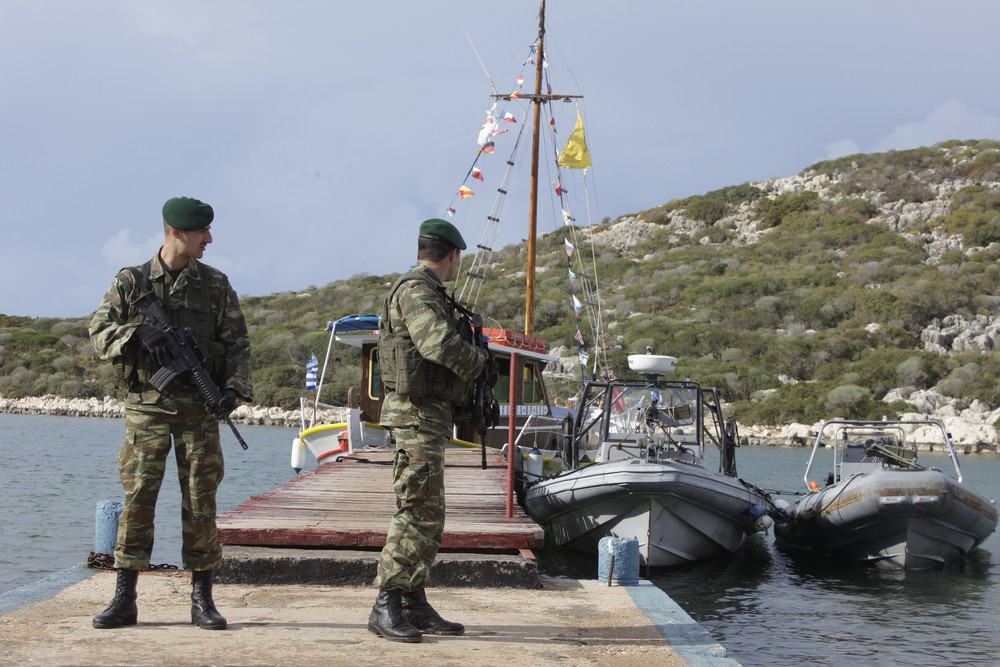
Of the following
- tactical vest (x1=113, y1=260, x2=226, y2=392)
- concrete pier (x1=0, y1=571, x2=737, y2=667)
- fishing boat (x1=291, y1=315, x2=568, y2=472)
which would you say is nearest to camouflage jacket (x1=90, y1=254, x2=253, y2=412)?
tactical vest (x1=113, y1=260, x2=226, y2=392)

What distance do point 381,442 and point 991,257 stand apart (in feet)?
186

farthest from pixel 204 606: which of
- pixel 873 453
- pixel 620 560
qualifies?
pixel 873 453

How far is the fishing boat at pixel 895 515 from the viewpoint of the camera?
11289mm

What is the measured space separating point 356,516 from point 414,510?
3093 mm

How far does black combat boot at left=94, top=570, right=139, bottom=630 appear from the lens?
4.52 meters

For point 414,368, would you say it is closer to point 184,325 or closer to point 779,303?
point 184,325

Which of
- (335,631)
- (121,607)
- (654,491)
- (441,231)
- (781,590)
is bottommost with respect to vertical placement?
(781,590)

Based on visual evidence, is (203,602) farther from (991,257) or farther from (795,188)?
(795,188)

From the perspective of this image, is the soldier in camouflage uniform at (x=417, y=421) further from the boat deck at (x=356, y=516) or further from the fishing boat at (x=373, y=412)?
the fishing boat at (x=373, y=412)

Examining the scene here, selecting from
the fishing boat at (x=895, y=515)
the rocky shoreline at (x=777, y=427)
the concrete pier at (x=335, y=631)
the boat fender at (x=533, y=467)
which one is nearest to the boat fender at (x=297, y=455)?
the boat fender at (x=533, y=467)

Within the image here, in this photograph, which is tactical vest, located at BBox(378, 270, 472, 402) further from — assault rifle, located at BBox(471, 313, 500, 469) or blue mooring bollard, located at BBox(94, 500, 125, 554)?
blue mooring bollard, located at BBox(94, 500, 125, 554)

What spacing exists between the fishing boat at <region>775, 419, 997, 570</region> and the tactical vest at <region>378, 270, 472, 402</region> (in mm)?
7930

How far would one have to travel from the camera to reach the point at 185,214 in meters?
4.71

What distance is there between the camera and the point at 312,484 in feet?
32.0
